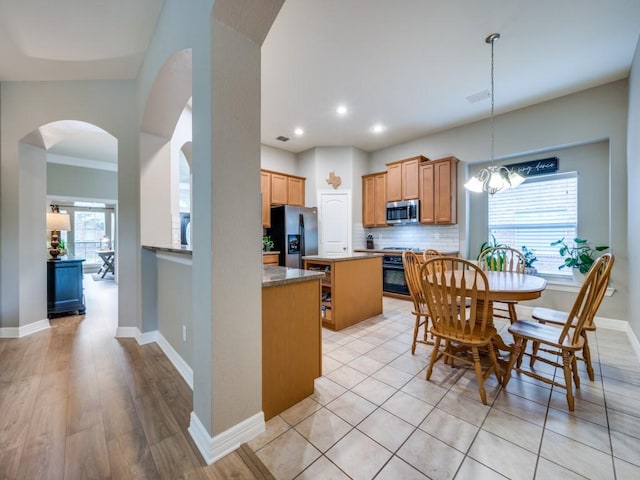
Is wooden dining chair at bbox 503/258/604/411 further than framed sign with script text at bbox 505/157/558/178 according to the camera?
No

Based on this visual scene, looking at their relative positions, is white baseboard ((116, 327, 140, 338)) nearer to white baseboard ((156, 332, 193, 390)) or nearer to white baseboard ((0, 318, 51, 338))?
white baseboard ((156, 332, 193, 390))

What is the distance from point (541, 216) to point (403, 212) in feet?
6.54

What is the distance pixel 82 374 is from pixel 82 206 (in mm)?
8464

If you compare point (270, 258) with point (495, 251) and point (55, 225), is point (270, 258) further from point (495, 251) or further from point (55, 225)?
point (495, 251)

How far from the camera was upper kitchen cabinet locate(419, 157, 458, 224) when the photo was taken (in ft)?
14.5

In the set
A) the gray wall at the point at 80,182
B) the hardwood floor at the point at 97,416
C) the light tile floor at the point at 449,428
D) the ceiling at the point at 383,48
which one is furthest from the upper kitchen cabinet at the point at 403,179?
the gray wall at the point at 80,182

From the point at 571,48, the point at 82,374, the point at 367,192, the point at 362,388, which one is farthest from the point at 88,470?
the point at 367,192

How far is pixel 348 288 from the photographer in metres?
3.22

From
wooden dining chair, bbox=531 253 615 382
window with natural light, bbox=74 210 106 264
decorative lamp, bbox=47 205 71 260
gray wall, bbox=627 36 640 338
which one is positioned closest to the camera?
wooden dining chair, bbox=531 253 615 382

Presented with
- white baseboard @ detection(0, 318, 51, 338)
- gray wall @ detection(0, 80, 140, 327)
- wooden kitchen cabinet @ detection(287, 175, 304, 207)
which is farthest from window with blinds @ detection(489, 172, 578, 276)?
white baseboard @ detection(0, 318, 51, 338)

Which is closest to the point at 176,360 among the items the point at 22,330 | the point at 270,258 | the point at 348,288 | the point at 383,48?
Result: the point at 348,288

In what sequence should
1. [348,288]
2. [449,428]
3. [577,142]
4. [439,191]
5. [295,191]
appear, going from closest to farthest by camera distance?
[449,428] < [348,288] < [577,142] < [439,191] < [295,191]

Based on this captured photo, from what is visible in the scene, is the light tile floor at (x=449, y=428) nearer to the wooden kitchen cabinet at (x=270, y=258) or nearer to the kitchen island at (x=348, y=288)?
the kitchen island at (x=348, y=288)

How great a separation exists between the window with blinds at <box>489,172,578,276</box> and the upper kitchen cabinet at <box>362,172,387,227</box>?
1.88m
